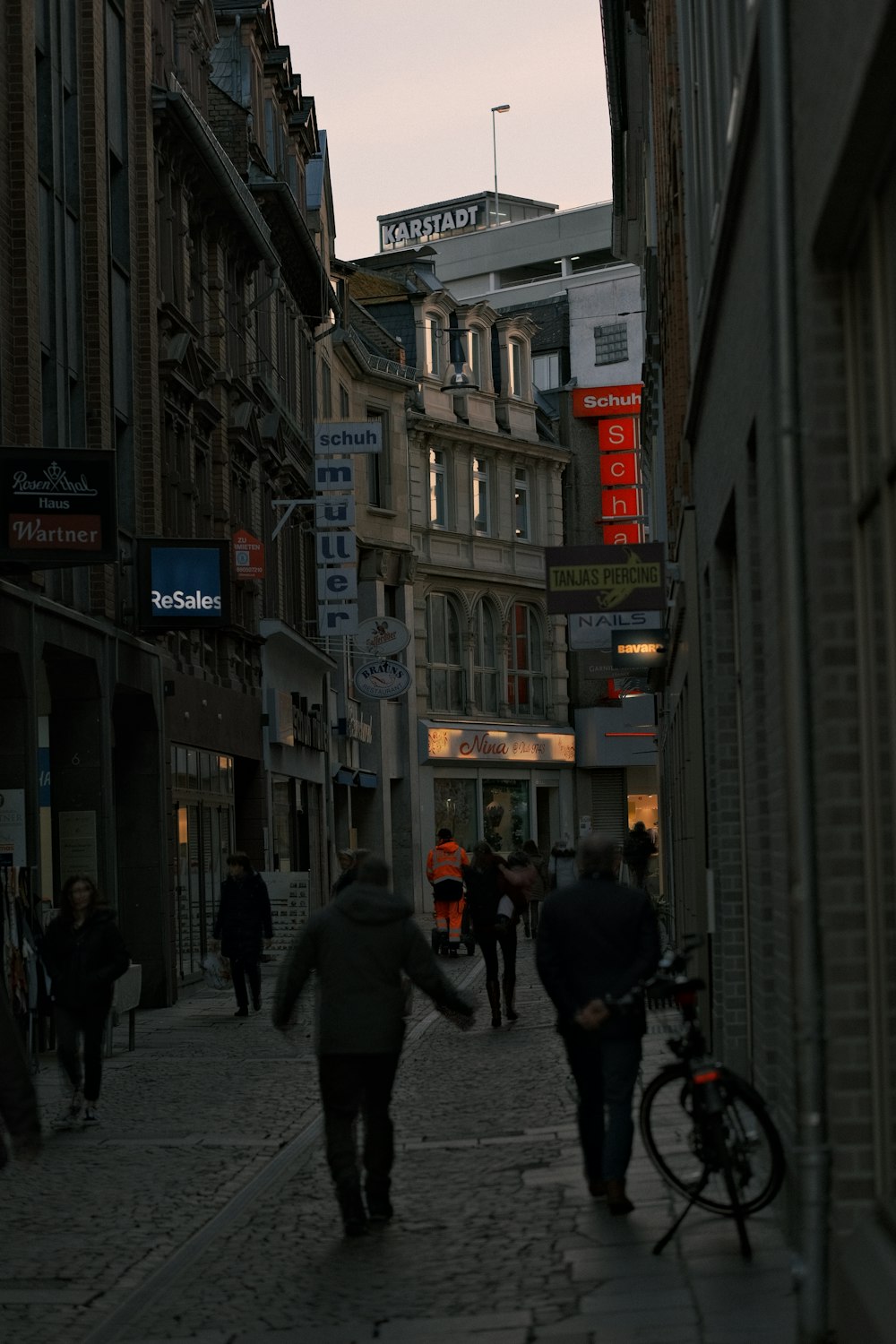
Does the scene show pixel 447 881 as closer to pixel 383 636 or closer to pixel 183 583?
pixel 383 636

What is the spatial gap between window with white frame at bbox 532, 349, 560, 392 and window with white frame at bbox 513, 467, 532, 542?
4.71 metres

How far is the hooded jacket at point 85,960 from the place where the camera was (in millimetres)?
14453

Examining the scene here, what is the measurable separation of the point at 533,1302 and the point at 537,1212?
2.11m

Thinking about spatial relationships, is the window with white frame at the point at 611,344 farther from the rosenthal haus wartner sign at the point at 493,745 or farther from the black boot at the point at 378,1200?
the black boot at the point at 378,1200

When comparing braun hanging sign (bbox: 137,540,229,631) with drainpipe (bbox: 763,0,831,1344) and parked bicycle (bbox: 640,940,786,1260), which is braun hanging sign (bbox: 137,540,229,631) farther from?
drainpipe (bbox: 763,0,831,1344)

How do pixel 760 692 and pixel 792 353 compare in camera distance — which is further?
pixel 760 692

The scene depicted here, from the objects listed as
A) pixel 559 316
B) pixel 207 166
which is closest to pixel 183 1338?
pixel 207 166

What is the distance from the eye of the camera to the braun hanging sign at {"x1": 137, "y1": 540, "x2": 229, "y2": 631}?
24.4 meters

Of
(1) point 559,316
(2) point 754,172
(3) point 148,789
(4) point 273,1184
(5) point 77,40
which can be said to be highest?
(1) point 559,316

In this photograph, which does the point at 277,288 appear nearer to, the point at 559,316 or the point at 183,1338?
the point at 559,316

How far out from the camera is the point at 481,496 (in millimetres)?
58844

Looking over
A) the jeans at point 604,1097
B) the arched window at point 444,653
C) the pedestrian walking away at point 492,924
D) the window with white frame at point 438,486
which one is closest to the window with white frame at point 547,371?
the window with white frame at point 438,486

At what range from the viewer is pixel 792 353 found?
6859mm

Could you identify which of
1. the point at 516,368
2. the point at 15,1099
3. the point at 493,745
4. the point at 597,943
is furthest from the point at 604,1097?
the point at 516,368
